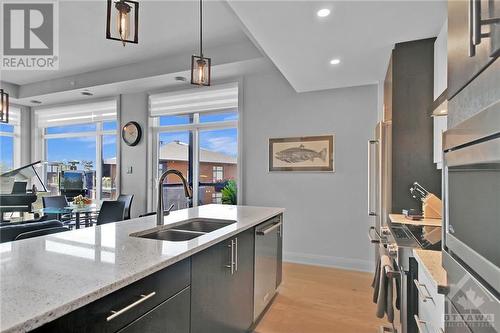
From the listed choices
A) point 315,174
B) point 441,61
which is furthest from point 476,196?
point 315,174

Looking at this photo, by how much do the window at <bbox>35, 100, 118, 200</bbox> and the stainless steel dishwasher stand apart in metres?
4.27

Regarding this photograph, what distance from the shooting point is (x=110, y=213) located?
4.03 m

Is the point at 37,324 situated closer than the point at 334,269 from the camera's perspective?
Yes

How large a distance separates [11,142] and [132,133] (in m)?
3.49

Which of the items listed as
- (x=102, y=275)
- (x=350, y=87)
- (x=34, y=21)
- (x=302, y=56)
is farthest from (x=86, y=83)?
(x=102, y=275)

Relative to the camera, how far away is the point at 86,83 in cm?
511

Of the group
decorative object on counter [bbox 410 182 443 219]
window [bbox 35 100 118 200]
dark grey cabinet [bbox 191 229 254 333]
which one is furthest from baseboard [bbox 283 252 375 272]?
window [bbox 35 100 118 200]

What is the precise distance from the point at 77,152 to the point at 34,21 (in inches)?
141

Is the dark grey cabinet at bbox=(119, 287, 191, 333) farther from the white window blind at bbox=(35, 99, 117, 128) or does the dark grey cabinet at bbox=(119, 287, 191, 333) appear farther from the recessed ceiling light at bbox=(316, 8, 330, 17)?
the white window blind at bbox=(35, 99, 117, 128)

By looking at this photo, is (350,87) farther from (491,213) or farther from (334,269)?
(491,213)

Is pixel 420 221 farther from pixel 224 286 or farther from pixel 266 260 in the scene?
pixel 224 286

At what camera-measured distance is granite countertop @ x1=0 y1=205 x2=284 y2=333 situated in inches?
29.7

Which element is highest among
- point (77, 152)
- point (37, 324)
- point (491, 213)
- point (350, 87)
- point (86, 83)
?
point (86, 83)

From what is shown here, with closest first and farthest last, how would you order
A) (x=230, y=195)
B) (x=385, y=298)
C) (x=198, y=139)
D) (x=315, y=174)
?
(x=385, y=298)
(x=315, y=174)
(x=230, y=195)
(x=198, y=139)
